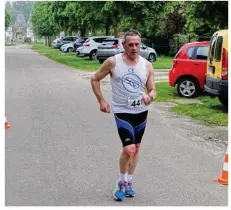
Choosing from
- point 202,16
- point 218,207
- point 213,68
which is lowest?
point 218,207

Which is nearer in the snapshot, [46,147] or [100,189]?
[100,189]

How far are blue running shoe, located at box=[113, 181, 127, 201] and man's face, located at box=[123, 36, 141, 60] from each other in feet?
4.43

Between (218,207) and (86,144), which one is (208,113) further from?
(218,207)

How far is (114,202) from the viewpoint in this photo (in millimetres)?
5371

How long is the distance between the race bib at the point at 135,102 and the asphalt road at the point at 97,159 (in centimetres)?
100

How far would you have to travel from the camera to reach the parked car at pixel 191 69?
1450cm

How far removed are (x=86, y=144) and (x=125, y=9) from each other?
26.2 meters

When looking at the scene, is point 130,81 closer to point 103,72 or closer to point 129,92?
point 129,92

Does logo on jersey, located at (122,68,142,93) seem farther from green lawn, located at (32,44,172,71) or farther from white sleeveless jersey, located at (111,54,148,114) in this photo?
green lawn, located at (32,44,172,71)

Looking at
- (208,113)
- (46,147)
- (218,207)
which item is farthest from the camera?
(208,113)

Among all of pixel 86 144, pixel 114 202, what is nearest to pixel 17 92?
pixel 86 144

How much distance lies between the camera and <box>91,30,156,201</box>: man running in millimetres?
5395

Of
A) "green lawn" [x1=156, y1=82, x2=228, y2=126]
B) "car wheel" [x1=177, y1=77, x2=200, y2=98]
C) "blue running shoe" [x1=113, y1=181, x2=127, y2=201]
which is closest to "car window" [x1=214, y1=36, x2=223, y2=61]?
"green lawn" [x1=156, y1=82, x2=228, y2=126]

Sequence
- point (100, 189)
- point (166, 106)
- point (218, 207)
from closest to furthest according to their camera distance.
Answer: point (218, 207) → point (100, 189) → point (166, 106)
